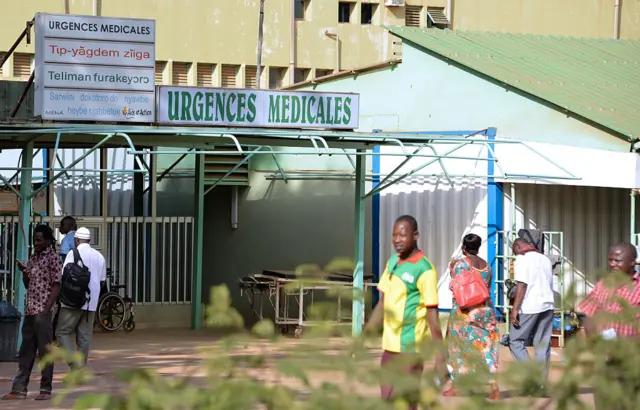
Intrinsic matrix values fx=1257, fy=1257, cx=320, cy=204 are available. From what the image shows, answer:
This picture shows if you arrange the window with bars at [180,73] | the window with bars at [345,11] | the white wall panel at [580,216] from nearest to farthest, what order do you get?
the white wall panel at [580,216], the window with bars at [180,73], the window with bars at [345,11]

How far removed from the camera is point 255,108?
53.7ft

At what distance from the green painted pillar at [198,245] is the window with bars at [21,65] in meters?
12.4

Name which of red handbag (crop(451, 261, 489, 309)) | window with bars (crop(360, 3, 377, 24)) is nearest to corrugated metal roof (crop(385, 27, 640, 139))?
red handbag (crop(451, 261, 489, 309))

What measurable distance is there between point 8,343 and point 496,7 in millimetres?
22180

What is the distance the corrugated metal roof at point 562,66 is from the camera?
60.8 feet

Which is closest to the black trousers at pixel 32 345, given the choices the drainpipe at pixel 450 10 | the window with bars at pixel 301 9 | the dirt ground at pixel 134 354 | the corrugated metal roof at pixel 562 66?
the dirt ground at pixel 134 354

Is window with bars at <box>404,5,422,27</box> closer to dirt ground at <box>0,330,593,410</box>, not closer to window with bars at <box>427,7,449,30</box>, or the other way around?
window with bars at <box>427,7,449,30</box>

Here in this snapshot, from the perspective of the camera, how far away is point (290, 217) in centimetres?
2272

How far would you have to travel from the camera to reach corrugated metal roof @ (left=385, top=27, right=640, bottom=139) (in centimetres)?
1853

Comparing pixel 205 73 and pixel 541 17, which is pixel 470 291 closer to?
pixel 205 73

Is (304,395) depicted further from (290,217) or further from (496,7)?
(496,7)

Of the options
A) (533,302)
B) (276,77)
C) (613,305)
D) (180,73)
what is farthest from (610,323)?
(276,77)

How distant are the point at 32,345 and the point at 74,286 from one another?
31.5 inches

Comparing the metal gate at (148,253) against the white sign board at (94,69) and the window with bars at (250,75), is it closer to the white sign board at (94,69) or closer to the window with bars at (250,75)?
the white sign board at (94,69)
